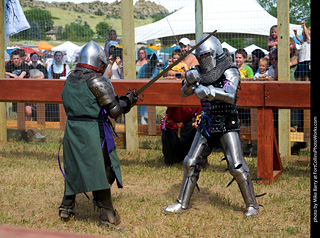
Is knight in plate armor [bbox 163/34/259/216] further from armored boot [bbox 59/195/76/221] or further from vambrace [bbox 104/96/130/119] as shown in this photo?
armored boot [bbox 59/195/76/221]

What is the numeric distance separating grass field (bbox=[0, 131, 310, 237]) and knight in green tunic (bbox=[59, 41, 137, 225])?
0.39 metres

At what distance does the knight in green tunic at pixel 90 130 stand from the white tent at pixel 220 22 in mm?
5899

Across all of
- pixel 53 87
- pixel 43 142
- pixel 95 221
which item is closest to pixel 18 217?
pixel 95 221

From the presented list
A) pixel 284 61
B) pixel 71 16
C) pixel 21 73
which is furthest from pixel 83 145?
pixel 71 16

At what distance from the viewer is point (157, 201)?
553 centimetres

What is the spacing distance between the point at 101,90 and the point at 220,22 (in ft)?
25.4

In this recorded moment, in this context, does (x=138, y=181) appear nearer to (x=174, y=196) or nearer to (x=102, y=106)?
(x=174, y=196)

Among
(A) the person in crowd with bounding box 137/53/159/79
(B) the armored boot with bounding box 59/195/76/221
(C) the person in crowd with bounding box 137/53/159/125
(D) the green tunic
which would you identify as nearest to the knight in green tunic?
(D) the green tunic

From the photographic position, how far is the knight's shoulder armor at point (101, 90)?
4.53m

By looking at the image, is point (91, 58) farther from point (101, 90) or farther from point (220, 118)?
point (220, 118)

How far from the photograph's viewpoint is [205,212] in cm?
514

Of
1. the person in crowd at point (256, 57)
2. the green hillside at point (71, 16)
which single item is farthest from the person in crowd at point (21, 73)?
the person in crowd at point (256, 57)

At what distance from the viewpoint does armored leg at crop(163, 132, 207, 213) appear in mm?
5094

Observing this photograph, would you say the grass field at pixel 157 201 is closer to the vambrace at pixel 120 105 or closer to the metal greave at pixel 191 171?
the metal greave at pixel 191 171
